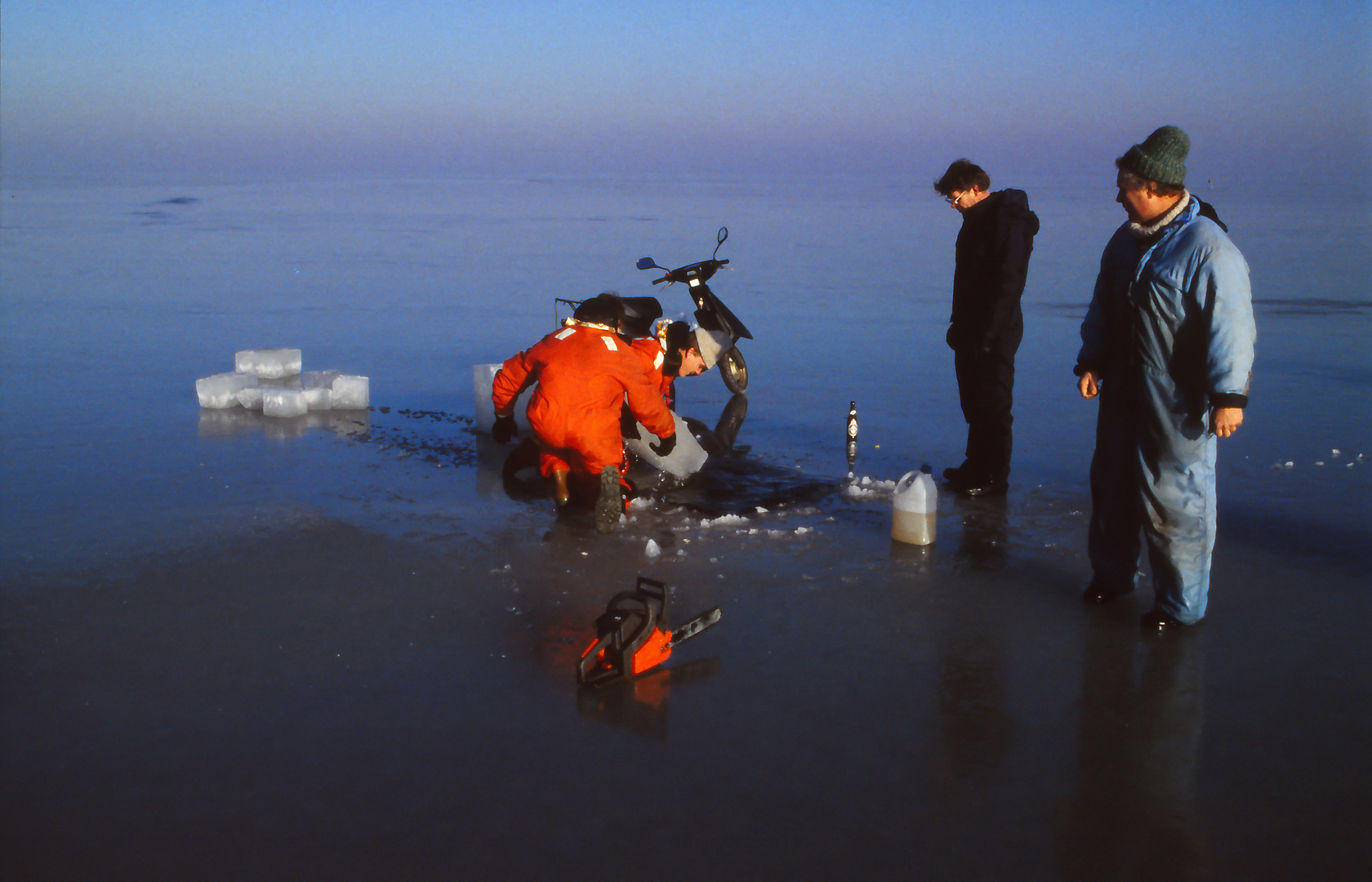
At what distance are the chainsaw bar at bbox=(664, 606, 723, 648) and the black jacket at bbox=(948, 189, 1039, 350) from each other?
272 cm

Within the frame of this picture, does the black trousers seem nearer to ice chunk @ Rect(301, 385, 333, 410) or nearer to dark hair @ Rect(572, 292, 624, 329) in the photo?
dark hair @ Rect(572, 292, 624, 329)

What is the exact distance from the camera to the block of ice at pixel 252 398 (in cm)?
796

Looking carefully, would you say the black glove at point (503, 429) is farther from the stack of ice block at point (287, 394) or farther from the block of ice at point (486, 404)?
the stack of ice block at point (287, 394)

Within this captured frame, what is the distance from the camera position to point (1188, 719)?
3.59 metres

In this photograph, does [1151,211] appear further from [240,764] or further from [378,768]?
[240,764]

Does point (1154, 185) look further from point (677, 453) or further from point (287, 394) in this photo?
point (287, 394)

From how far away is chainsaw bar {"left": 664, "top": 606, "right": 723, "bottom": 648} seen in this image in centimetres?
401

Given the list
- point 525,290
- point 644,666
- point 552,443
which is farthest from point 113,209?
point 644,666

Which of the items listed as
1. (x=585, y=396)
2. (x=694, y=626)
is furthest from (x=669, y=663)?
(x=585, y=396)

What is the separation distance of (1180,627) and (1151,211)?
1.60 metres

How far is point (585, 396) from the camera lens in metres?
5.75

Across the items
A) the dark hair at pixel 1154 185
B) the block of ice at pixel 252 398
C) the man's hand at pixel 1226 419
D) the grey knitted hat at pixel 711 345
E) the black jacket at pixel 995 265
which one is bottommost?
the block of ice at pixel 252 398

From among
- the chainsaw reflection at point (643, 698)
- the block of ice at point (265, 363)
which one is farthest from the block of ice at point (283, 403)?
the chainsaw reflection at point (643, 698)

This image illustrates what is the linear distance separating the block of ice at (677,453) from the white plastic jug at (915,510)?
4.94ft
